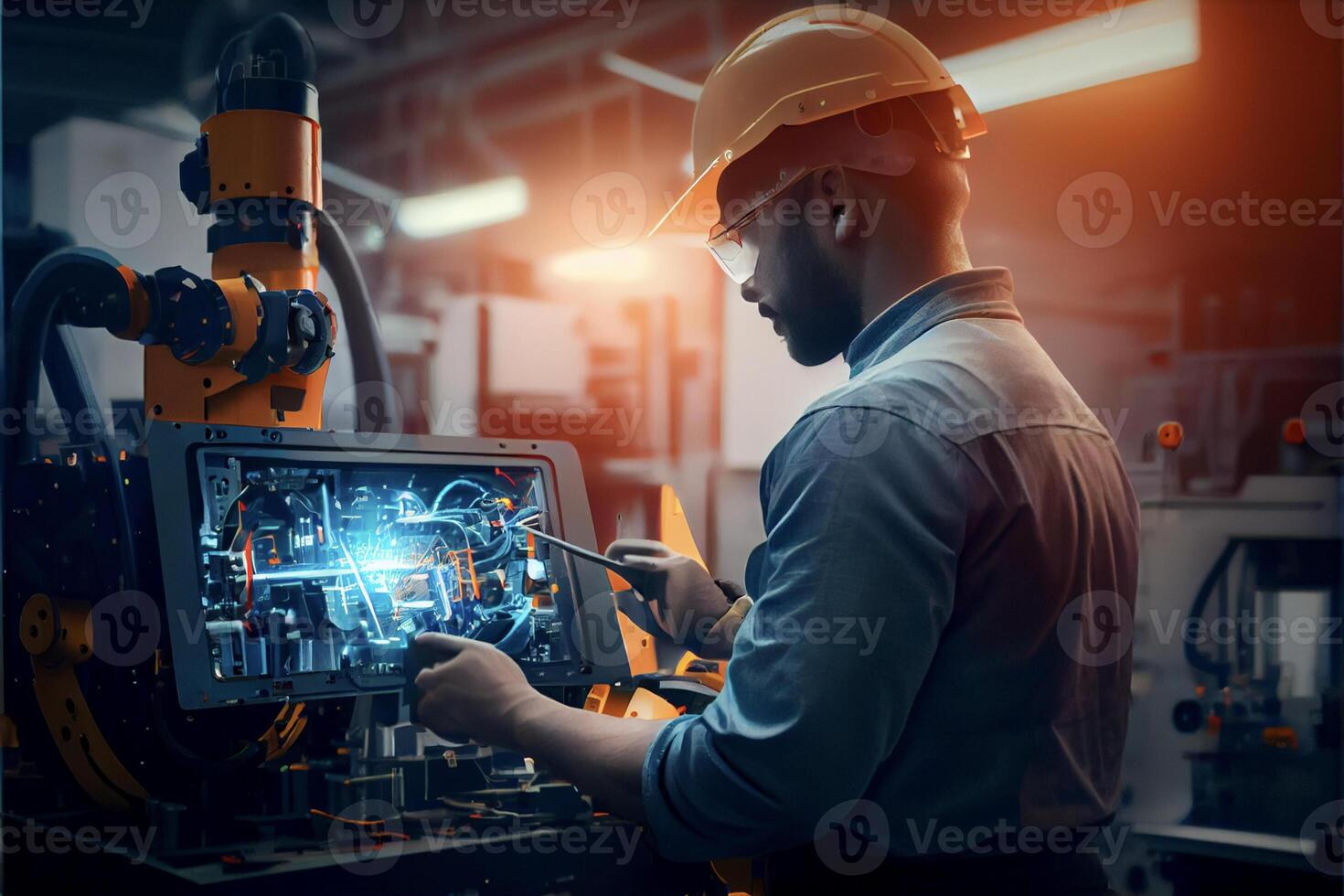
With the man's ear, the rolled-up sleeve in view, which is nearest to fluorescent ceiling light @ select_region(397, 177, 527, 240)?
the man's ear

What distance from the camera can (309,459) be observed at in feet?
4.84

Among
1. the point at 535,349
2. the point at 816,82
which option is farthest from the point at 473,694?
the point at 535,349

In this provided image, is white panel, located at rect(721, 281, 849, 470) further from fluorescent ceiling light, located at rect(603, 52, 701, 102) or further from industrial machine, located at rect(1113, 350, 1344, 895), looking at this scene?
industrial machine, located at rect(1113, 350, 1344, 895)

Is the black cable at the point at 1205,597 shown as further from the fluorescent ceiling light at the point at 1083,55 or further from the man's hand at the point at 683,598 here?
the man's hand at the point at 683,598

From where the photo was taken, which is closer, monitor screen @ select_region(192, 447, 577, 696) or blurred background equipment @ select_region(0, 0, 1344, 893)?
monitor screen @ select_region(192, 447, 577, 696)

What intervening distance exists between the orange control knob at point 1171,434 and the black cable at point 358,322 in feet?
6.41

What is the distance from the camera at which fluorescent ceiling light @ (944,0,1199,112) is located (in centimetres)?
280

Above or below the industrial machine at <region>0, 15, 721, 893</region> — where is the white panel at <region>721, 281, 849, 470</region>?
above

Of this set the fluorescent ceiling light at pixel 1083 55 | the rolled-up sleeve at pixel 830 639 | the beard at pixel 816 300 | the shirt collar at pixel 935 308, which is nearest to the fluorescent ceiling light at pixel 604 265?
the fluorescent ceiling light at pixel 1083 55

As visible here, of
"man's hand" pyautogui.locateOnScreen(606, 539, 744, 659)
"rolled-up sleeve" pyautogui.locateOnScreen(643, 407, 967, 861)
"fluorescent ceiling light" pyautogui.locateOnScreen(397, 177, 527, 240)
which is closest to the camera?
"rolled-up sleeve" pyautogui.locateOnScreen(643, 407, 967, 861)

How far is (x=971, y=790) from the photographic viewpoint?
3.59 ft

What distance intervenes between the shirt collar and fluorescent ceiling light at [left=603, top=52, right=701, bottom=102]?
178 cm

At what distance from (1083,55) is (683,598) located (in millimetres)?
2009

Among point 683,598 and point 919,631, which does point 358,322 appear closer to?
point 683,598
